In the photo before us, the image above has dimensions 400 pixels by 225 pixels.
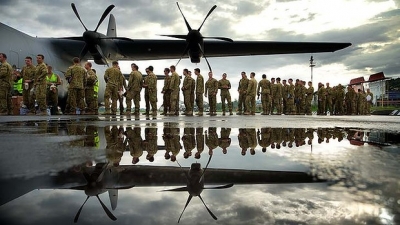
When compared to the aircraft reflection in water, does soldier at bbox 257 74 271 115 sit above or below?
above

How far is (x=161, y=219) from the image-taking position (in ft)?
2.67

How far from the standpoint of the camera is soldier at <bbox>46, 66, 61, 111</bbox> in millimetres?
11727

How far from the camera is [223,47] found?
14547mm

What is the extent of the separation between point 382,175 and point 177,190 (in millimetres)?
907

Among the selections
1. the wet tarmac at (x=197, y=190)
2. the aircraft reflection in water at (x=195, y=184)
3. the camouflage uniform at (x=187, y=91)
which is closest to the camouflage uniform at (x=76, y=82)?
the camouflage uniform at (x=187, y=91)

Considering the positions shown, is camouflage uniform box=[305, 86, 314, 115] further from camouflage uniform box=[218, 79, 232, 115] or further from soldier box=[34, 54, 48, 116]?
soldier box=[34, 54, 48, 116]

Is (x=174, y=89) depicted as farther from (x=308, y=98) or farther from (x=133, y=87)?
(x=308, y=98)

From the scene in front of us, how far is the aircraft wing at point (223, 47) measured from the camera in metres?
14.0

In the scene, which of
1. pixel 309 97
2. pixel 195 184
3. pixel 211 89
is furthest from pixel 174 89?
pixel 195 184

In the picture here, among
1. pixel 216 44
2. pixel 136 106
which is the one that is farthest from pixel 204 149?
pixel 216 44

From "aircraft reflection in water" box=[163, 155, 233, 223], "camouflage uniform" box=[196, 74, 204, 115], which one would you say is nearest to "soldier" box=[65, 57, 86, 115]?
"camouflage uniform" box=[196, 74, 204, 115]

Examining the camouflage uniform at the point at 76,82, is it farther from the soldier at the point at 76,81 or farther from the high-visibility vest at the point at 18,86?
the high-visibility vest at the point at 18,86

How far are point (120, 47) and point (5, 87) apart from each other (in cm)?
538

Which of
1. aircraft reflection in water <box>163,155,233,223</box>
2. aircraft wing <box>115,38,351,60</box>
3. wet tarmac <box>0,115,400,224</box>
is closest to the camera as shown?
wet tarmac <box>0,115,400,224</box>
